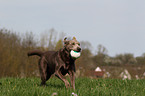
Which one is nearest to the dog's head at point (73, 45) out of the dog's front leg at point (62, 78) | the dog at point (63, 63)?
the dog at point (63, 63)

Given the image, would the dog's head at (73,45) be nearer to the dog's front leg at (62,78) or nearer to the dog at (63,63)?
the dog at (63,63)

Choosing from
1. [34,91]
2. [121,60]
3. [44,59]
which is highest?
[44,59]

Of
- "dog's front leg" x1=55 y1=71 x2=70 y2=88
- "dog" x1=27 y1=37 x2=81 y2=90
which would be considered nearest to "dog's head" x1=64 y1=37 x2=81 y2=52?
"dog" x1=27 y1=37 x2=81 y2=90

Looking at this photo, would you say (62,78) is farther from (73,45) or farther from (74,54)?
(73,45)

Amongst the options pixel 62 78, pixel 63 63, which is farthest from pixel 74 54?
pixel 62 78

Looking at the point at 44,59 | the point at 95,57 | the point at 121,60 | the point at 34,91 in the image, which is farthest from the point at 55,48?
the point at 121,60

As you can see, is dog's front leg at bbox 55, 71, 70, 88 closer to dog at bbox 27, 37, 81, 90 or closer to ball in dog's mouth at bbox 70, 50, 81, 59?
dog at bbox 27, 37, 81, 90

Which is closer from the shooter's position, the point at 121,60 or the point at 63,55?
the point at 63,55

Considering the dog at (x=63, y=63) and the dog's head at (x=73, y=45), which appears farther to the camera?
the dog at (x=63, y=63)

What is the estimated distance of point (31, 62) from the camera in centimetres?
1245

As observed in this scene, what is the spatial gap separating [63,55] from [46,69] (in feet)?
2.92

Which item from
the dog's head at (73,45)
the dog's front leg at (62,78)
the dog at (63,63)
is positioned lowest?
the dog's front leg at (62,78)

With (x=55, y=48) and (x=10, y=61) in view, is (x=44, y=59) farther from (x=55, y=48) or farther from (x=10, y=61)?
(x=55, y=48)

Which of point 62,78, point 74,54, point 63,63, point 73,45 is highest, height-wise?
point 73,45
